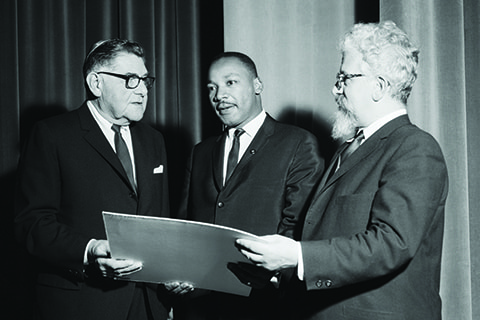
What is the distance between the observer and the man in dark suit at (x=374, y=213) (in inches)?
57.2

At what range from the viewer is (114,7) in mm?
3135

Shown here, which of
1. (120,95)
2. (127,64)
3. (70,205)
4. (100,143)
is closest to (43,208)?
(70,205)

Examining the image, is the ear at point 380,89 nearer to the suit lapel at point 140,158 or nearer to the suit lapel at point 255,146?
the suit lapel at point 255,146

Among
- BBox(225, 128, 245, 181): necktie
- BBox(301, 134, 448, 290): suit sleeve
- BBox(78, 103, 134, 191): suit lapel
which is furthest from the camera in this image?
BBox(225, 128, 245, 181): necktie

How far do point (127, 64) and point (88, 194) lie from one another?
0.55 meters

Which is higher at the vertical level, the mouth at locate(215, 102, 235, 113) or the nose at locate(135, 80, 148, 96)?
the nose at locate(135, 80, 148, 96)

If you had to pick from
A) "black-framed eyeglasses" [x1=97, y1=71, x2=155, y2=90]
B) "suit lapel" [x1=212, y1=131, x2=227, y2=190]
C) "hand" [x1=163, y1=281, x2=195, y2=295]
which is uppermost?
"black-framed eyeglasses" [x1=97, y1=71, x2=155, y2=90]

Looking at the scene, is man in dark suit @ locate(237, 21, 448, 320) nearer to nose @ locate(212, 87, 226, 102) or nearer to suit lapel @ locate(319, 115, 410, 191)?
suit lapel @ locate(319, 115, 410, 191)

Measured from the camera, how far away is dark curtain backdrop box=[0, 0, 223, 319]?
114 inches

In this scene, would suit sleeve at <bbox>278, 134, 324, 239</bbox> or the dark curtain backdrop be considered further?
the dark curtain backdrop

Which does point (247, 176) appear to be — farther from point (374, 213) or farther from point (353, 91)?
point (374, 213)

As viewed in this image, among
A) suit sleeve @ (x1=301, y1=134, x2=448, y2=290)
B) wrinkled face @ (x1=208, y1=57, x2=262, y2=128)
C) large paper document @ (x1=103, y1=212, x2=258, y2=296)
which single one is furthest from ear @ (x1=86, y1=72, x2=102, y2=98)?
suit sleeve @ (x1=301, y1=134, x2=448, y2=290)

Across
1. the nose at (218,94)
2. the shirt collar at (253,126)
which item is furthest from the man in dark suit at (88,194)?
the shirt collar at (253,126)

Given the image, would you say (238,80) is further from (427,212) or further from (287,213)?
(427,212)
